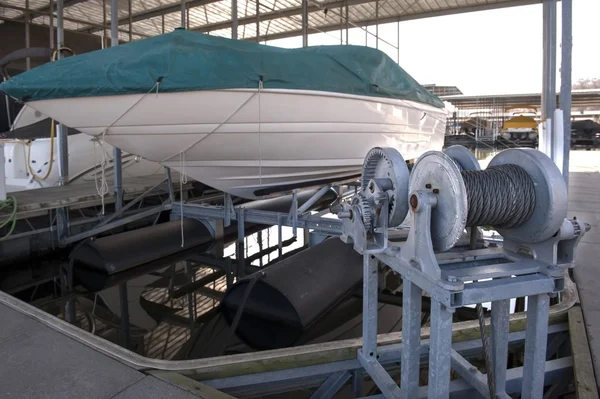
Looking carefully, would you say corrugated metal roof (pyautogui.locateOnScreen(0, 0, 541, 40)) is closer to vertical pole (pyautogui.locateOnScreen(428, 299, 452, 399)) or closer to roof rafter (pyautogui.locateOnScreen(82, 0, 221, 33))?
roof rafter (pyautogui.locateOnScreen(82, 0, 221, 33))

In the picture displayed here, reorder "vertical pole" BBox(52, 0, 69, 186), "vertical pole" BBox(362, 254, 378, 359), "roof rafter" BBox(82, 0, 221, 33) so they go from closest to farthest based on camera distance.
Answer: "vertical pole" BBox(362, 254, 378, 359)
"vertical pole" BBox(52, 0, 69, 186)
"roof rafter" BBox(82, 0, 221, 33)

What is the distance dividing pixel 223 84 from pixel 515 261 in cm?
263

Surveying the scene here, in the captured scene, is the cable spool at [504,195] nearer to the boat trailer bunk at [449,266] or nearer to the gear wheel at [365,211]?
the boat trailer bunk at [449,266]

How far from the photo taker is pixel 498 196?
1.71 meters

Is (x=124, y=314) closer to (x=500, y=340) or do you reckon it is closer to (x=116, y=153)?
(x=116, y=153)

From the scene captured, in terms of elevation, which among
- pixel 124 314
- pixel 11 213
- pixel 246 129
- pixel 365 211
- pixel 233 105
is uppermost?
pixel 233 105

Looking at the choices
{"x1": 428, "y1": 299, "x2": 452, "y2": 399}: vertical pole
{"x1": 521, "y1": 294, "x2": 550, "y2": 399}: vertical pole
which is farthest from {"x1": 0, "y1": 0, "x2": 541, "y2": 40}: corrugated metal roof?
{"x1": 428, "y1": 299, "x2": 452, "y2": 399}: vertical pole

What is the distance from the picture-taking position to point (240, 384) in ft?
7.04

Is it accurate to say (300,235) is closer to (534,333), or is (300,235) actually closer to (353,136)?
(353,136)

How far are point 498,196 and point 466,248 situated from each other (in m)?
0.46

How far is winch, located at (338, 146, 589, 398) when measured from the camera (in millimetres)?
1566

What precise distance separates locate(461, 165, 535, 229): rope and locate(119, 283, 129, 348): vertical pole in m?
2.87

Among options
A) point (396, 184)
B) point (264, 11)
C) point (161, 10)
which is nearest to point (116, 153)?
point (396, 184)

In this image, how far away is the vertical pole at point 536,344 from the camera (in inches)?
67.3
